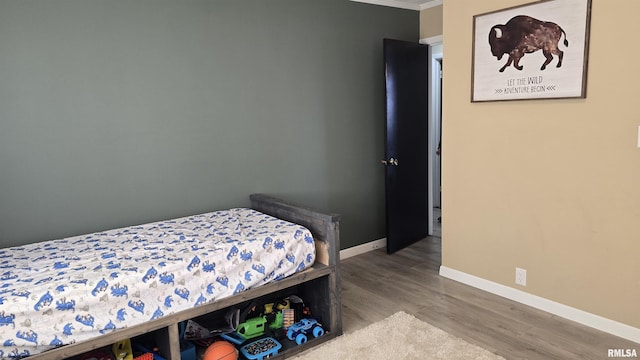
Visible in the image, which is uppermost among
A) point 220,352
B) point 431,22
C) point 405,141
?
point 431,22

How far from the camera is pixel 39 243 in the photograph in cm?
258

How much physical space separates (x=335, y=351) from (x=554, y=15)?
2.41 meters

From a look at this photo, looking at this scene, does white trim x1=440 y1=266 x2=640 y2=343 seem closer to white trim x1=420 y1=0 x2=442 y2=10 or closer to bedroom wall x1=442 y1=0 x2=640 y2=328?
bedroom wall x1=442 y1=0 x2=640 y2=328

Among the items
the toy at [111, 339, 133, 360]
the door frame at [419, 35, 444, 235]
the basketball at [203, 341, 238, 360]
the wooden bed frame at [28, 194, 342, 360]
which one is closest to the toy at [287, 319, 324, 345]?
the wooden bed frame at [28, 194, 342, 360]

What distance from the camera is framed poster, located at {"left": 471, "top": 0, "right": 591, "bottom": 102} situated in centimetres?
268

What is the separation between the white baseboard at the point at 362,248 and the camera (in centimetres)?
417

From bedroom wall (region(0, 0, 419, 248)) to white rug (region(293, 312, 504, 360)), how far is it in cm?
133

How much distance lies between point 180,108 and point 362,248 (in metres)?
2.16

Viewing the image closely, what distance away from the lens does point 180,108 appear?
308 centimetres

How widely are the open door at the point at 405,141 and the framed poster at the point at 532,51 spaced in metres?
0.95

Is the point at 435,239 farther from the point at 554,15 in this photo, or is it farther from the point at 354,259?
the point at 554,15

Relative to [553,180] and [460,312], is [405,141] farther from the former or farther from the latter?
[460,312]

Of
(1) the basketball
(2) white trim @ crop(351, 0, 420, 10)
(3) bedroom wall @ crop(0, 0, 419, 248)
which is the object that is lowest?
(1) the basketball

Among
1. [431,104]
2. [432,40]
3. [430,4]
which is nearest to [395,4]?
[430,4]
